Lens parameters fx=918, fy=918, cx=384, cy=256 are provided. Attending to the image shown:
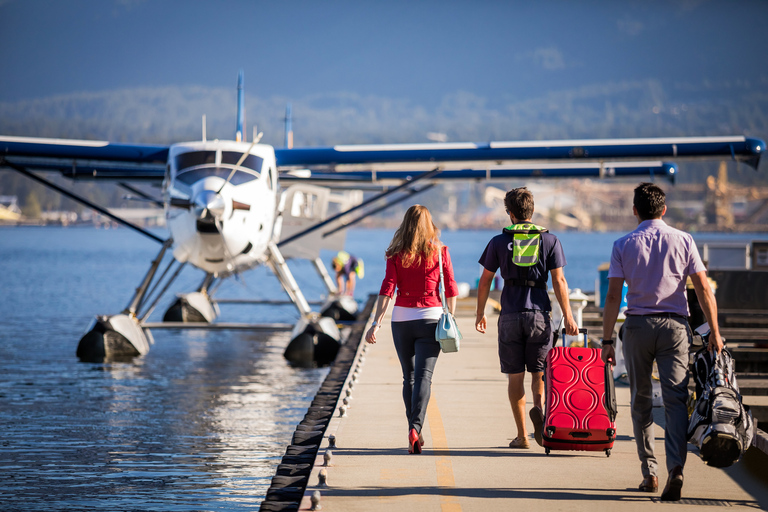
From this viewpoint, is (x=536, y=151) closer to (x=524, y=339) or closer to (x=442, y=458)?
(x=524, y=339)

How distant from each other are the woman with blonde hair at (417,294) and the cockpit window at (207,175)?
7.78 meters

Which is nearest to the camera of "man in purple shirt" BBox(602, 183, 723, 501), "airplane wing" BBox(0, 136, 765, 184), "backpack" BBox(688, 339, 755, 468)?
"backpack" BBox(688, 339, 755, 468)

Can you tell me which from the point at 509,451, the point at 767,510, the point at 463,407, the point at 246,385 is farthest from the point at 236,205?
the point at 767,510

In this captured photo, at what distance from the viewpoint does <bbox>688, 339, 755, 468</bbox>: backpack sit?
492 cm

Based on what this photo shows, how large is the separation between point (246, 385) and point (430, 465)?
7464mm

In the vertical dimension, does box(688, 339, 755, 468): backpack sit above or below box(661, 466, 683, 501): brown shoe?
above

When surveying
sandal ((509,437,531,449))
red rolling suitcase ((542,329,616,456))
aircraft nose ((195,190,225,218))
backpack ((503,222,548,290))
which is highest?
aircraft nose ((195,190,225,218))

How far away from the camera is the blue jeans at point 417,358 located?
611cm

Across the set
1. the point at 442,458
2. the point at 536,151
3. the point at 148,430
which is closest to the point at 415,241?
the point at 442,458

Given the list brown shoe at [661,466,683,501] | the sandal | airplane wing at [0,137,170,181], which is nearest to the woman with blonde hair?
the sandal

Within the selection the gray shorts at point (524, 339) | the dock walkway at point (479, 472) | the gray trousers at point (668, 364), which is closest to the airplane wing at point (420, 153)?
the dock walkway at point (479, 472)

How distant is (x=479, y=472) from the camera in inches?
222

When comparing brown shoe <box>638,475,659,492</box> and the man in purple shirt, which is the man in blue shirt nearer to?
the man in purple shirt

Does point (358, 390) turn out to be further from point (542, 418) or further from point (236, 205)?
point (236, 205)
